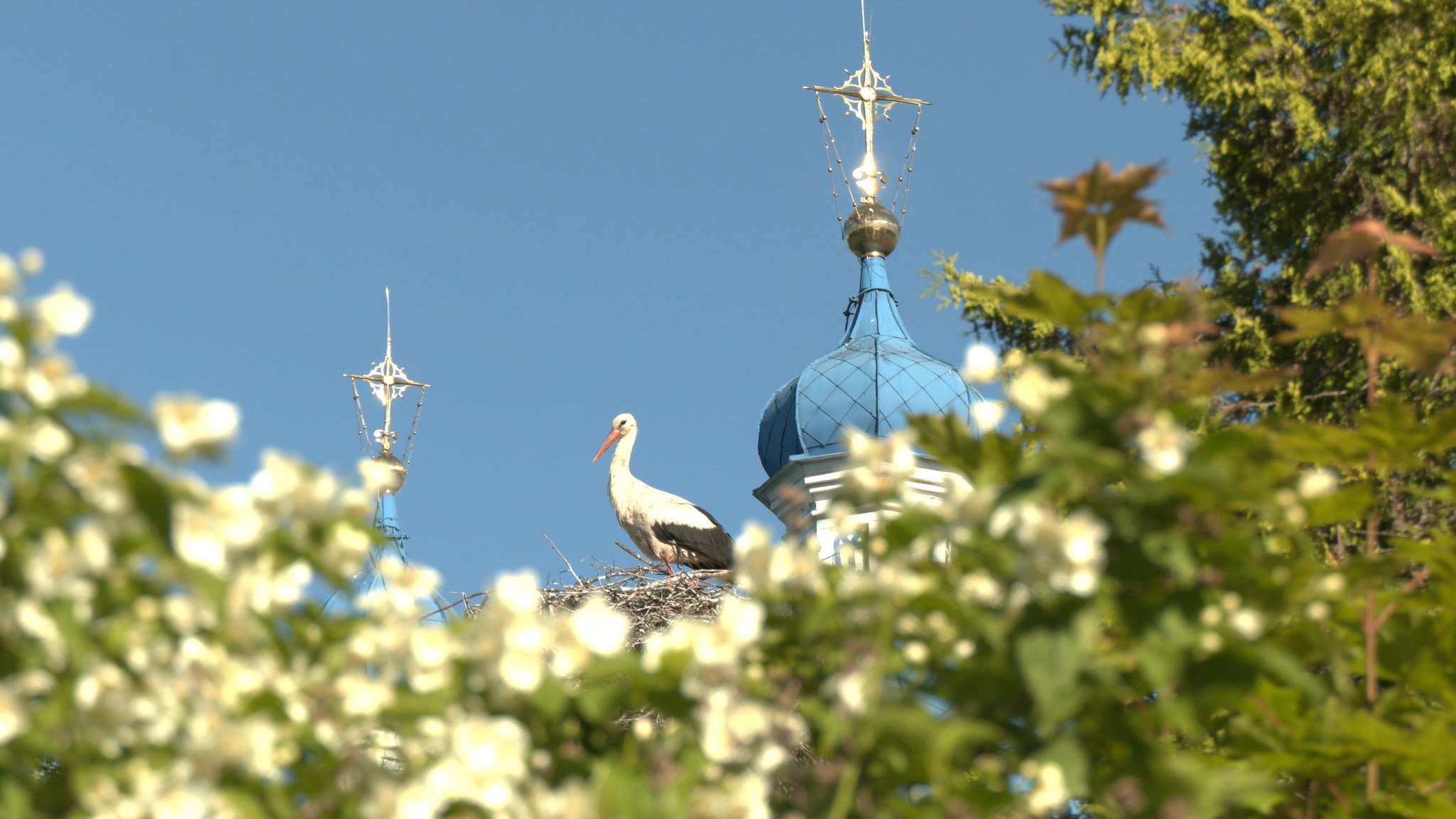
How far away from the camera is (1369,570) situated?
200 centimetres

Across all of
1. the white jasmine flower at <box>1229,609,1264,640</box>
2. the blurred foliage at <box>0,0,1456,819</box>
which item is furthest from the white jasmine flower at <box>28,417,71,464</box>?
the white jasmine flower at <box>1229,609,1264,640</box>

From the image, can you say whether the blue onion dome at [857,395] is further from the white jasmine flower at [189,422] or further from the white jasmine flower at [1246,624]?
the white jasmine flower at [189,422]

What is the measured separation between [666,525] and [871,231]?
3799 mm

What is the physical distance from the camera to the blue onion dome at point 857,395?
40.2 ft

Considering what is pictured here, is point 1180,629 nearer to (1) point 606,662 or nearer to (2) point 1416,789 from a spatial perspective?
(1) point 606,662

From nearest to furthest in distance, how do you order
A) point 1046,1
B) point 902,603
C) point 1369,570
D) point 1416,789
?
point 902,603 < point 1369,570 < point 1416,789 < point 1046,1

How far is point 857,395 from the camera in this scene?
12359 millimetres

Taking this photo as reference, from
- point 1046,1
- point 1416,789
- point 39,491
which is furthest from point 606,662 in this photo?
point 1046,1

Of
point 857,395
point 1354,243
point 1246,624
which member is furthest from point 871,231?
point 1246,624

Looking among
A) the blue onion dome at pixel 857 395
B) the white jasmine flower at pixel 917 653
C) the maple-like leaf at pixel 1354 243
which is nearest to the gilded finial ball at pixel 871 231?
the blue onion dome at pixel 857 395

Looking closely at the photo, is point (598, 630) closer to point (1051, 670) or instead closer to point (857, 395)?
point (1051, 670)

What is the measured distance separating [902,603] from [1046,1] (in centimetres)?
815

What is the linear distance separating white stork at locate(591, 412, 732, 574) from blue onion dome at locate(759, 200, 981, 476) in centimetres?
86

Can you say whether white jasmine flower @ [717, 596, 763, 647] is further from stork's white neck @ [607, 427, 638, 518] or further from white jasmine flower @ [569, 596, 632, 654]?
stork's white neck @ [607, 427, 638, 518]
